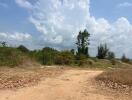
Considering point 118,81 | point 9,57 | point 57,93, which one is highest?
point 9,57

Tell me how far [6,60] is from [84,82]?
12.9m

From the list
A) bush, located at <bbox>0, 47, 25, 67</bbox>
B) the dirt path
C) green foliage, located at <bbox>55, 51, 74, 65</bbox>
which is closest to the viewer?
the dirt path

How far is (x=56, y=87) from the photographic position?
46.5 ft

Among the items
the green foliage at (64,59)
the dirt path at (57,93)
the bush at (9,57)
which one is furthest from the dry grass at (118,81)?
the green foliage at (64,59)

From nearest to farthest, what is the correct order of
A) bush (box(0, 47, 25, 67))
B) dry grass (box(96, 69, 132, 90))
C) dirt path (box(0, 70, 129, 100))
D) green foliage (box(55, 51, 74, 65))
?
1. dirt path (box(0, 70, 129, 100))
2. dry grass (box(96, 69, 132, 90))
3. bush (box(0, 47, 25, 67))
4. green foliage (box(55, 51, 74, 65))

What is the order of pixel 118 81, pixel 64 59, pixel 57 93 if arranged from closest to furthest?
1. pixel 57 93
2. pixel 118 81
3. pixel 64 59

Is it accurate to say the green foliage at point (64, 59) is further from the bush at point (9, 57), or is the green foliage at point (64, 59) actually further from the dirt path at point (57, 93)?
the dirt path at point (57, 93)

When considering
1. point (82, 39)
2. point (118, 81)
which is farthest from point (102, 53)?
point (118, 81)

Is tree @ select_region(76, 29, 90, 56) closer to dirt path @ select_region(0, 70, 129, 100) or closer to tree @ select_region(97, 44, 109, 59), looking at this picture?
tree @ select_region(97, 44, 109, 59)

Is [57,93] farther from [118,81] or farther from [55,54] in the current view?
[55,54]

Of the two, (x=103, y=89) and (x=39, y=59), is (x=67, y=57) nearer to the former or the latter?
(x=39, y=59)

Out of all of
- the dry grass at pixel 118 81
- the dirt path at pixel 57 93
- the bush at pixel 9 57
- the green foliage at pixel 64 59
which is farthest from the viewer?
the green foliage at pixel 64 59

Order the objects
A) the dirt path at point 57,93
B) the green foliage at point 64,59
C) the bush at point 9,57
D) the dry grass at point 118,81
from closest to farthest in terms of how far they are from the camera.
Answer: the dirt path at point 57,93 < the dry grass at point 118,81 < the bush at point 9,57 < the green foliage at point 64,59

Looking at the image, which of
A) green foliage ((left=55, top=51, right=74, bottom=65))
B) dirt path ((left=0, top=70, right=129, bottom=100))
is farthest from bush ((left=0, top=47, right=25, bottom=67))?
dirt path ((left=0, top=70, right=129, bottom=100))
